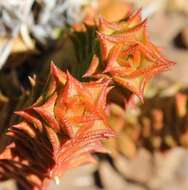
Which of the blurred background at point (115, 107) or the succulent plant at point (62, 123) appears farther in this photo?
the blurred background at point (115, 107)

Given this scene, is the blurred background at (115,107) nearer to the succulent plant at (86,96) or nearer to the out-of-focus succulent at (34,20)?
the out-of-focus succulent at (34,20)

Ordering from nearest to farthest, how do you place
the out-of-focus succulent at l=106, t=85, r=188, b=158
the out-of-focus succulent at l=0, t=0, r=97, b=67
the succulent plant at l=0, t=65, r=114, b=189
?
the succulent plant at l=0, t=65, r=114, b=189 < the out-of-focus succulent at l=0, t=0, r=97, b=67 < the out-of-focus succulent at l=106, t=85, r=188, b=158

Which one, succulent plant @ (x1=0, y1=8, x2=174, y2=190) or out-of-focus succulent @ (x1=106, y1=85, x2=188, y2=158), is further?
out-of-focus succulent @ (x1=106, y1=85, x2=188, y2=158)

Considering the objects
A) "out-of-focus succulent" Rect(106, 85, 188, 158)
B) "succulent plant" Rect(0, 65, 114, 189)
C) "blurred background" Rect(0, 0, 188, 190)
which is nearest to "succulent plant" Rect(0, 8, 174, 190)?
"succulent plant" Rect(0, 65, 114, 189)

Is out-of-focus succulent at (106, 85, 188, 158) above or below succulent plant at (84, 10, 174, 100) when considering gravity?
below

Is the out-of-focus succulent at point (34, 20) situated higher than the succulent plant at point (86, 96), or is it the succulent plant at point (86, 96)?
the out-of-focus succulent at point (34, 20)

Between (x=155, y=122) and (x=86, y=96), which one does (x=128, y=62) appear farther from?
(x=155, y=122)

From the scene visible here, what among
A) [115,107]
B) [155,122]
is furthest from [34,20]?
[155,122]

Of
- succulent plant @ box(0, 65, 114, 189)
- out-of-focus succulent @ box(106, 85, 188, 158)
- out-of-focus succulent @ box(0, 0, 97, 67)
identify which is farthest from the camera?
out-of-focus succulent @ box(106, 85, 188, 158)

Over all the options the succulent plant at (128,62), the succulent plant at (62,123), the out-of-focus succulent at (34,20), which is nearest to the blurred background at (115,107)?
the out-of-focus succulent at (34,20)

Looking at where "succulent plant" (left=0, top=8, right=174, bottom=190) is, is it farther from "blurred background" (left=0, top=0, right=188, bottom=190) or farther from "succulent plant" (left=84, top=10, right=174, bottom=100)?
"blurred background" (left=0, top=0, right=188, bottom=190)
